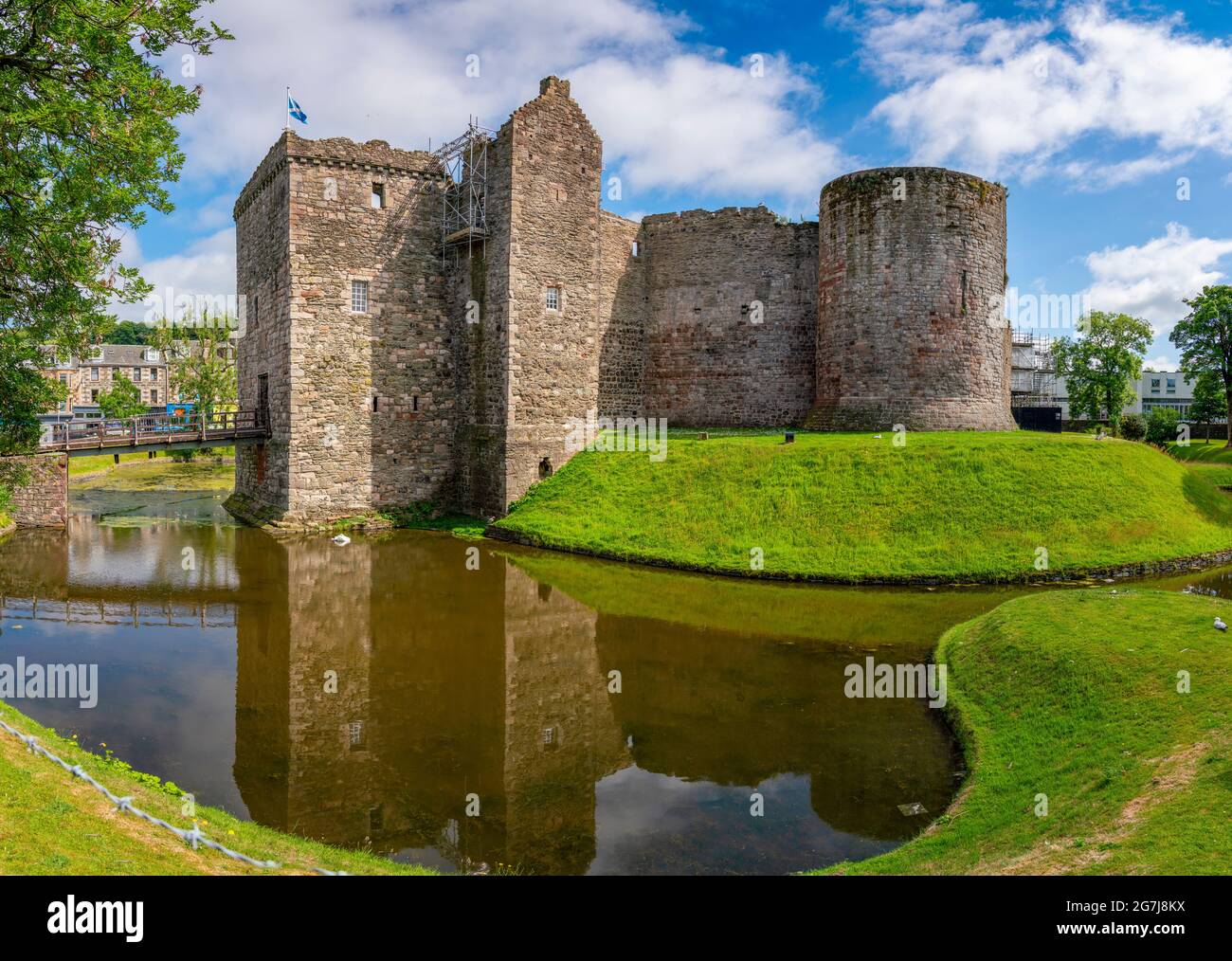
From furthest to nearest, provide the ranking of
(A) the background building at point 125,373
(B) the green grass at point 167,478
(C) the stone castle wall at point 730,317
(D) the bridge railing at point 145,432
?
(A) the background building at point 125,373 → (B) the green grass at point 167,478 → (C) the stone castle wall at point 730,317 → (D) the bridge railing at point 145,432

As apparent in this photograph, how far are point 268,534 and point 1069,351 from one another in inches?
1998

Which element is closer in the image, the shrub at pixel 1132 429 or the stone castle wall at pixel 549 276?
the stone castle wall at pixel 549 276

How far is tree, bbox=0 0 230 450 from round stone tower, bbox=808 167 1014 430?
24771mm

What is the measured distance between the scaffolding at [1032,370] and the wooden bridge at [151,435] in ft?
181

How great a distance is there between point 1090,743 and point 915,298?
2350 cm

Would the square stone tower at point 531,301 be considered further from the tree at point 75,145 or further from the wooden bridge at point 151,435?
the tree at point 75,145

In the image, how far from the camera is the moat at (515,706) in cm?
862

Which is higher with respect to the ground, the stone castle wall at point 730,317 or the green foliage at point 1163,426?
the stone castle wall at point 730,317

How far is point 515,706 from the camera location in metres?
12.0

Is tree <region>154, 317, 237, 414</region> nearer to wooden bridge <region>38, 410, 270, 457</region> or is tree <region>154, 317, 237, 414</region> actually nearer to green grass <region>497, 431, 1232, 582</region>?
wooden bridge <region>38, 410, 270, 457</region>

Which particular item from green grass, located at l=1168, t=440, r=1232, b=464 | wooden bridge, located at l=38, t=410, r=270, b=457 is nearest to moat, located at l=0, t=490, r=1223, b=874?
wooden bridge, located at l=38, t=410, r=270, b=457

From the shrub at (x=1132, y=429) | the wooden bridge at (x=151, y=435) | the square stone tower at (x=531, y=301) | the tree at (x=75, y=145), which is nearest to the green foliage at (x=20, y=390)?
the tree at (x=75, y=145)
